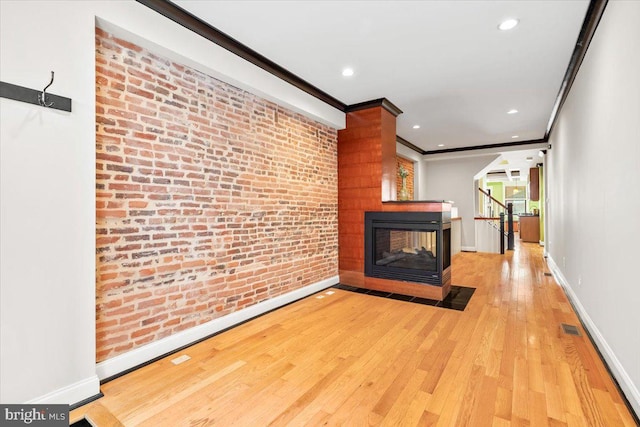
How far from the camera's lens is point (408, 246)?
412cm

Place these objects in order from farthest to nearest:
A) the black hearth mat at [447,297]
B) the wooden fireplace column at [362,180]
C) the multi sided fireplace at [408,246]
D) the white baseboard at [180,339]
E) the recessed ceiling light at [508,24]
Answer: the wooden fireplace column at [362,180] → the multi sided fireplace at [408,246] → the black hearth mat at [447,297] → the recessed ceiling light at [508,24] → the white baseboard at [180,339]

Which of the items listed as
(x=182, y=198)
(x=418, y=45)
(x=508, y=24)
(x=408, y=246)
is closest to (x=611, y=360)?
(x=408, y=246)

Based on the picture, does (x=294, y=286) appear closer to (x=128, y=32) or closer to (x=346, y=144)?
(x=346, y=144)

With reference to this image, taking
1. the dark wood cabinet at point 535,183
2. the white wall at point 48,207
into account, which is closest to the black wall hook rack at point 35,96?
the white wall at point 48,207

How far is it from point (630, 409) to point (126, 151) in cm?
346

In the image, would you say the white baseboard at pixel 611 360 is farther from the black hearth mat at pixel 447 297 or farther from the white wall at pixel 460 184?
the white wall at pixel 460 184

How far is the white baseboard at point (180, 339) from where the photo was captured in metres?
2.05

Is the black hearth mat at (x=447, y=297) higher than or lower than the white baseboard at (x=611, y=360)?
lower

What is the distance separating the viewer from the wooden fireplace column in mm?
4246

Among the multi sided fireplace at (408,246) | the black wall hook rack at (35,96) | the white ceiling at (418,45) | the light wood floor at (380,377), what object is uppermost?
the white ceiling at (418,45)

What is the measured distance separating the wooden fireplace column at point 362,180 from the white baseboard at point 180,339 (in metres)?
1.14

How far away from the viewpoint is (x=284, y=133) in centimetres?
362

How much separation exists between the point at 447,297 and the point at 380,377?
7.12 feet

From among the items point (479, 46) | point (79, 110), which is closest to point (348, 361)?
point (79, 110)
